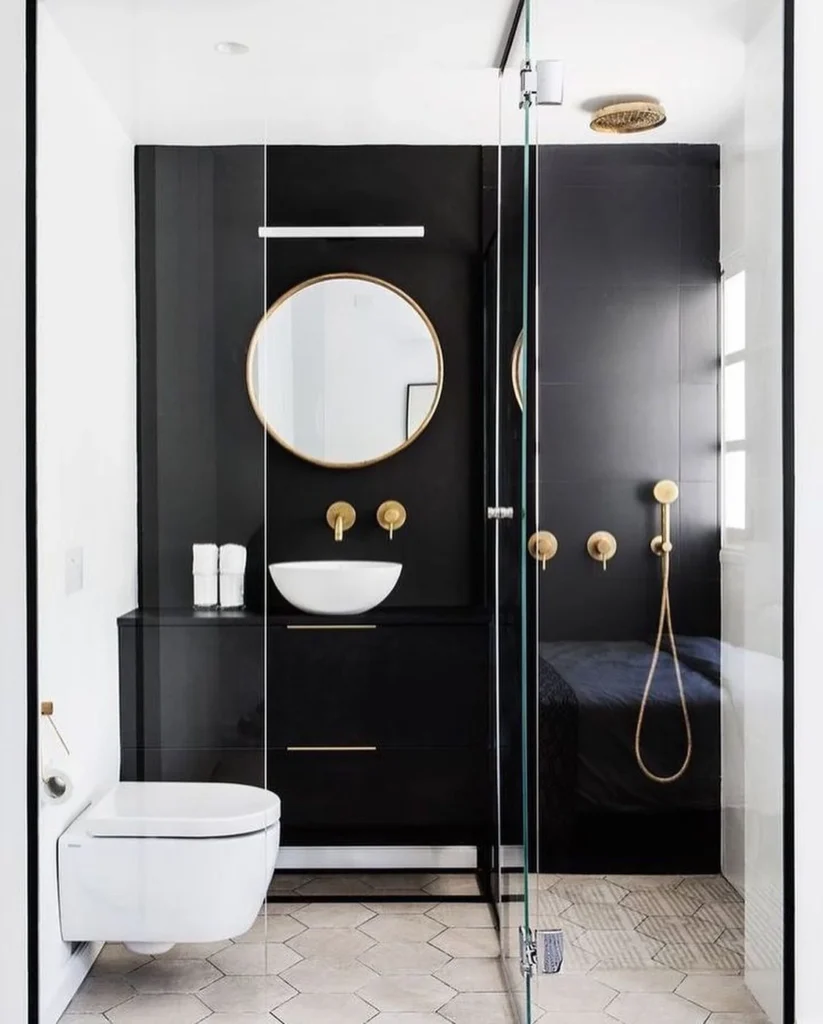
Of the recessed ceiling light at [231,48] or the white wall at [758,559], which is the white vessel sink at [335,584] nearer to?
the white wall at [758,559]

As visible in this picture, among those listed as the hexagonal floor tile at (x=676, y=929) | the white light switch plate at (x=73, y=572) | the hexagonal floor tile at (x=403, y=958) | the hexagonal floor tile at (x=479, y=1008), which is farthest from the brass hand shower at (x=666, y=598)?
the white light switch plate at (x=73, y=572)

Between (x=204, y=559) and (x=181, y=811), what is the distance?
0.59 m

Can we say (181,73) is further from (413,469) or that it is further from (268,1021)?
(268,1021)

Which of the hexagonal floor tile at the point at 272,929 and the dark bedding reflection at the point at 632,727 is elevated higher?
the dark bedding reflection at the point at 632,727

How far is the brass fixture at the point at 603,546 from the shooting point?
1948 mm

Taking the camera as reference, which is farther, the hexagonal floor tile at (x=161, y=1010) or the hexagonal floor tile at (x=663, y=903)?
the hexagonal floor tile at (x=161, y=1010)

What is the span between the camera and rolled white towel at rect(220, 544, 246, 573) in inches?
90.0

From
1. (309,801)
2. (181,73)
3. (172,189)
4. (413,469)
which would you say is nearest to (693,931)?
(309,801)

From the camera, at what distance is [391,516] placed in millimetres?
2346

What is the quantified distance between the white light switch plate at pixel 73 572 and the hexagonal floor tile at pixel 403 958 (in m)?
1.13

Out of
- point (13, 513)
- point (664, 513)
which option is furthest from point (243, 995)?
point (664, 513)

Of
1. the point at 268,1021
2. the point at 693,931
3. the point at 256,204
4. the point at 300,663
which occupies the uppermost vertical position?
the point at 256,204

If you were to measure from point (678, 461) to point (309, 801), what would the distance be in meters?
1.18

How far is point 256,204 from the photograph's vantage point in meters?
2.28
